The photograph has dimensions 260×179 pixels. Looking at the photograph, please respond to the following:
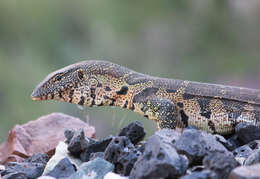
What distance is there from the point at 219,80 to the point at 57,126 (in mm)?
10467

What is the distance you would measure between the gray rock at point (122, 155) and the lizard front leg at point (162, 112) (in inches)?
53.7

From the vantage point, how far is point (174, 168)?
125 inches

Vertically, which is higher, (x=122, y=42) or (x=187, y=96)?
(x=122, y=42)

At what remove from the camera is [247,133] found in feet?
16.2

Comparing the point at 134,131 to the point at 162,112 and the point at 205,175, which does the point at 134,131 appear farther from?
the point at 205,175

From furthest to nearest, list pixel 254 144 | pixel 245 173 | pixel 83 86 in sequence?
pixel 83 86
pixel 254 144
pixel 245 173

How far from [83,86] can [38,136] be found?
98 cm

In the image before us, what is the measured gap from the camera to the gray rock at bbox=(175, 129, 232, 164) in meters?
3.55

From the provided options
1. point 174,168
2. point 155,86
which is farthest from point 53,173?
point 155,86

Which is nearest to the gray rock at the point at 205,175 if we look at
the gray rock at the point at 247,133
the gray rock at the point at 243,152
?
the gray rock at the point at 243,152

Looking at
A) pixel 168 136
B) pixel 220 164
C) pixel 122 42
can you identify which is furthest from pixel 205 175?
pixel 122 42

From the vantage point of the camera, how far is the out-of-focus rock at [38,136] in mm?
5785

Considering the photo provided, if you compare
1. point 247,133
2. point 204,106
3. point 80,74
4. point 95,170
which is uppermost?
point 80,74

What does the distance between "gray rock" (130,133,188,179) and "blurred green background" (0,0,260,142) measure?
9.21 m
